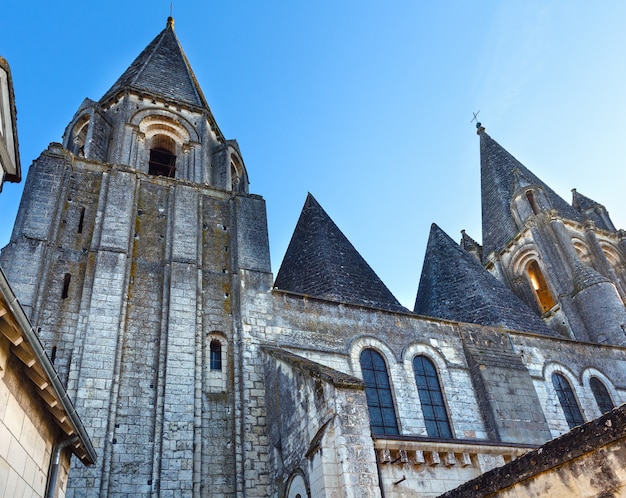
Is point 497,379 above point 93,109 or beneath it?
beneath

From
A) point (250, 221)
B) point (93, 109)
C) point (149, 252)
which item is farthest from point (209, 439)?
point (93, 109)

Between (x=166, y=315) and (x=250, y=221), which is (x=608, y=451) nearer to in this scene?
(x=166, y=315)

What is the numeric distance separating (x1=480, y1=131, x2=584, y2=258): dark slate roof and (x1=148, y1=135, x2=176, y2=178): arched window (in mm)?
16675

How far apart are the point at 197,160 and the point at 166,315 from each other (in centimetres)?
602

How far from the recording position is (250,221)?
1442 cm

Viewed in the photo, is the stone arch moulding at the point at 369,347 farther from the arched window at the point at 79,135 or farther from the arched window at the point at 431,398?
the arched window at the point at 79,135

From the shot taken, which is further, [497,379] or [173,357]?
[497,379]

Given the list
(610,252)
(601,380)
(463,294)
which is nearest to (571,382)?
(601,380)

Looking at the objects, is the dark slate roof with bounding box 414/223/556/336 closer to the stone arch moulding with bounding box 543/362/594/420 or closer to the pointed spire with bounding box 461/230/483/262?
the stone arch moulding with bounding box 543/362/594/420

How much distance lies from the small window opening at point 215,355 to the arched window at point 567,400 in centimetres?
859

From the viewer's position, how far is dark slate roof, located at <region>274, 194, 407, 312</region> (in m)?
14.6

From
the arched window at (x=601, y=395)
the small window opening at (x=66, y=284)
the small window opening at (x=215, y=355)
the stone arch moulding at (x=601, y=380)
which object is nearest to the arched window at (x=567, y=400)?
the stone arch moulding at (x=601, y=380)

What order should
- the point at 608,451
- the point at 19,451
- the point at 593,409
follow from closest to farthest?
the point at 608,451
the point at 19,451
the point at 593,409

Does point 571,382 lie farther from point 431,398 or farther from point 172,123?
point 172,123
